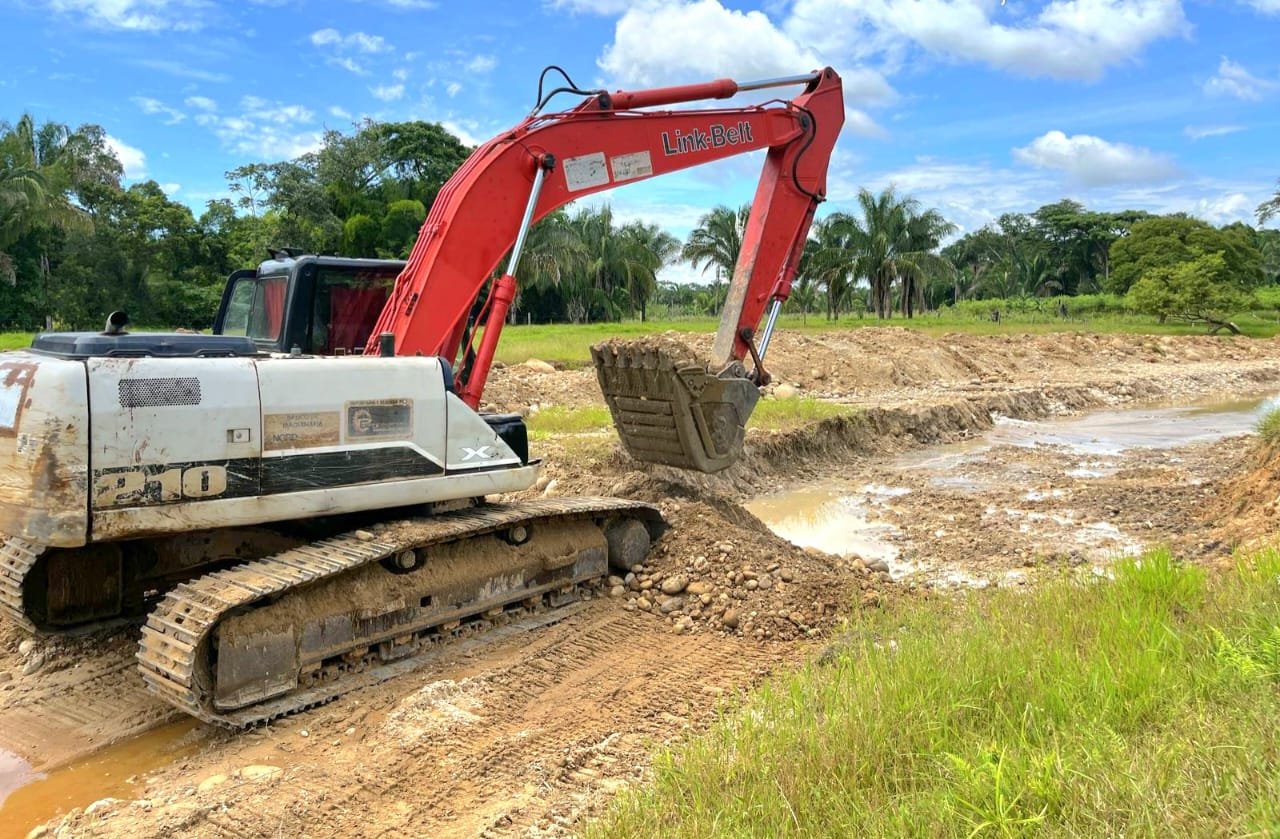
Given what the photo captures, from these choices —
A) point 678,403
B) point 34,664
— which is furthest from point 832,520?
point 34,664

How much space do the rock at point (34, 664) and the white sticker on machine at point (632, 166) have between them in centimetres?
443

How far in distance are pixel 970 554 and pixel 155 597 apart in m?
6.00

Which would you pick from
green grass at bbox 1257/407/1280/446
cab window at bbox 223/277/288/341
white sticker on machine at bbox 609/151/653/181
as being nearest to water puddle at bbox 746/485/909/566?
white sticker on machine at bbox 609/151/653/181

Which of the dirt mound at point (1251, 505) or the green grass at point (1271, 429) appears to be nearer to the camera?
the dirt mound at point (1251, 505)

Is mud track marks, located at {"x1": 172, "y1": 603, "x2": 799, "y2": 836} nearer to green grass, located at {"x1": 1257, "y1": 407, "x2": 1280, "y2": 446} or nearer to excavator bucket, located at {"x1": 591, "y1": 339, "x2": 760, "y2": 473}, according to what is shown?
excavator bucket, located at {"x1": 591, "y1": 339, "x2": 760, "y2": 473}

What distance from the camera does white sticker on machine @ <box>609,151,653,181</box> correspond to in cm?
622

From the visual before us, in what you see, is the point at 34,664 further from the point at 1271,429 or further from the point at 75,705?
the point at 1271,429

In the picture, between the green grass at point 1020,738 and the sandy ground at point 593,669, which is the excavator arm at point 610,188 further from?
the green grass at point 1020,738

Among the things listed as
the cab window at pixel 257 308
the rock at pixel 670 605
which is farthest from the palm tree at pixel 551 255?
the rock at pixel 670 605

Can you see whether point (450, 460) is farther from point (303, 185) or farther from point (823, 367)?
point (303, 185)

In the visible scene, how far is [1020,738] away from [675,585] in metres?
3.14

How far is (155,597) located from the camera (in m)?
5.36

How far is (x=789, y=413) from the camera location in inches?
511

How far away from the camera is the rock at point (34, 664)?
15.7 feet
